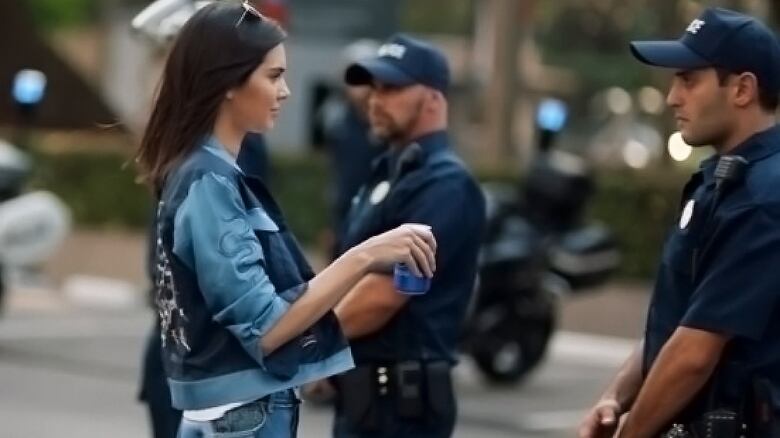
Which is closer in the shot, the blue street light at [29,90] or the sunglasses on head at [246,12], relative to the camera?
the sunglasses on head at [246,12]

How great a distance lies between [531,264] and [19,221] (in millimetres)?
3517

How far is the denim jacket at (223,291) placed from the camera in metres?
4.36

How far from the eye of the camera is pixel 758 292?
4.43m

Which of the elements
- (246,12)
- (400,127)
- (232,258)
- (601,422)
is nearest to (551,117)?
(400,127)

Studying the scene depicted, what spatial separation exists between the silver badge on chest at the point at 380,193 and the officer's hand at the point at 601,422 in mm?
1255

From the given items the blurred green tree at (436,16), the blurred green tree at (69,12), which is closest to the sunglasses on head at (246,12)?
the blurred green tree at (436,16)

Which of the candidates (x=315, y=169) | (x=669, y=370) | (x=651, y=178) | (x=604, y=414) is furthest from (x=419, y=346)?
(x=315, y=169)

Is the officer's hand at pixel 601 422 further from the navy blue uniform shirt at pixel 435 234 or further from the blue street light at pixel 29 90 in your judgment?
the blue street light at pixel 29 90

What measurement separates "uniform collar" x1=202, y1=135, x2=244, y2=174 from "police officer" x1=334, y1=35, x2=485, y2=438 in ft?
3.47

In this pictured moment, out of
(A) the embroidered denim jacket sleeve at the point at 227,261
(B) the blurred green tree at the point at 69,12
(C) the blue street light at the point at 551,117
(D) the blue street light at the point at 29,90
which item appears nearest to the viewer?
(A) the embroidered denim jacket sleeve at the point at 227,261

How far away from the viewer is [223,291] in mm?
4352

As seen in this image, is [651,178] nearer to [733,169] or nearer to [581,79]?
[581,79]

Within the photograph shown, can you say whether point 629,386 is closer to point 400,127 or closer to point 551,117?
point 400,127

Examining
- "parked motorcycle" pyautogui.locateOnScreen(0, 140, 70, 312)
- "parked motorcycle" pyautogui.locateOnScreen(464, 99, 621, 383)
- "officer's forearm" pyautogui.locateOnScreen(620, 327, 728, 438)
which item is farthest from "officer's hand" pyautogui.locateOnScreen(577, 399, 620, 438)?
"parked motorcycle" pyautogui.locateOnScreen(0, 140, 70, 312)
